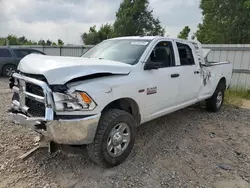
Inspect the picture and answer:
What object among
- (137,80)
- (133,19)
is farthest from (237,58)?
(133,19)

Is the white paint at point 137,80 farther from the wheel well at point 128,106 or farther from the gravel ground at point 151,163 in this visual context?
the gravel ground at point 151,163

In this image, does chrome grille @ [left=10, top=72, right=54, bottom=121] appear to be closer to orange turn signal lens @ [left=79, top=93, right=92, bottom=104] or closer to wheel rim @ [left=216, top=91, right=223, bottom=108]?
orange turn signal lens @ [left=79, top=93, right=92, bottom=104]

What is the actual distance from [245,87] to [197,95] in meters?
5.28

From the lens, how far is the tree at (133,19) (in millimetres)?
25906

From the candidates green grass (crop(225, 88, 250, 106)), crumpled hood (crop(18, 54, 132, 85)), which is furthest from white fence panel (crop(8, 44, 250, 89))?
crumpled hood (crop(18, 54, 132, 85))

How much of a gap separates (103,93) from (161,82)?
1.31 meters

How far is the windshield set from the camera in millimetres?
3644

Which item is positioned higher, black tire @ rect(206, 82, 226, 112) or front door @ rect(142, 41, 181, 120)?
front door @ rect(142, 41, 181, 120)

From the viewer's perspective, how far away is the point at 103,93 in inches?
109

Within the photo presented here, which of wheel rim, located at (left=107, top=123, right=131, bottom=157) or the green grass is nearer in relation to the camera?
wheel rim, located at (left=107, top=123, right=131, bottom=157)

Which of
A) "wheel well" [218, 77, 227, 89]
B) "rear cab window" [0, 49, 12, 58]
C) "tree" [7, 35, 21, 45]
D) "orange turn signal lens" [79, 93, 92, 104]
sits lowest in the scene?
"wheel well" [218, 77, 227, 89]

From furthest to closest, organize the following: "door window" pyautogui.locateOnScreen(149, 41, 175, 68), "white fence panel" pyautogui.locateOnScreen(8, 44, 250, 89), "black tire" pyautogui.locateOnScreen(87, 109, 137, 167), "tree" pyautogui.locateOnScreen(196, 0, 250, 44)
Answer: "tree" pyautogui.locateOnScreen(196, 0, 250, 44) → "white fence panel" pyautogui.locateOnScreen(8, 44, 250, 89) → "door window" pyautogui.locateOnScreen(149, 41, 175, 68) → "black tire" pyautogui.locateOnScreen(87, 109, 137, 167)

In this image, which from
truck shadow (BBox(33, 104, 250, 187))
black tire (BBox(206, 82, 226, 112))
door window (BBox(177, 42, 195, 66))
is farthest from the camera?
black tire (BBox(206, 82, 226, 112))

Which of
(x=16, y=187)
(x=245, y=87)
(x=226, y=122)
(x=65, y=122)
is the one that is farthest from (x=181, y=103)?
(x=245, y=87)
